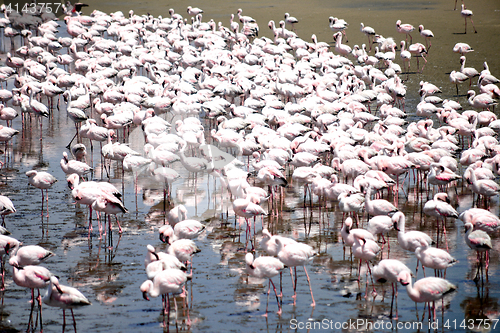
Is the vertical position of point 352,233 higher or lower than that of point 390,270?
higher

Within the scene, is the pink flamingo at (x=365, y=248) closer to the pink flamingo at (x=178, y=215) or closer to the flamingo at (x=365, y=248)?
the flamingo at (x=365, y=248)

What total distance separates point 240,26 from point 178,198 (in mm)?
22247

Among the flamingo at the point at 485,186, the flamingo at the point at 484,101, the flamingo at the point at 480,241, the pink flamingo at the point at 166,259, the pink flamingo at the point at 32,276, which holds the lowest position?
the pink flamingo at the point at 32,276

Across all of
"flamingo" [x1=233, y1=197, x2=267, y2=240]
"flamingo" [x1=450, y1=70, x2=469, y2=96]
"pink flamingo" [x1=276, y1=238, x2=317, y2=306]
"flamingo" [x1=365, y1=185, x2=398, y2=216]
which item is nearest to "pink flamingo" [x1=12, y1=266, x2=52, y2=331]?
"pink flamingo" [x1=276, y1=238, x2=317, y2=306]

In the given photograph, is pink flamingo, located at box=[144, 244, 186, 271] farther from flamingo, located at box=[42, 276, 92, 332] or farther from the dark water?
flamingo, located at box=[42, 276, 92, 332]

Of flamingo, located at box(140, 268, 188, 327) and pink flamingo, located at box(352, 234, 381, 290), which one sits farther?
pink flamingo, located at box(352, 234, 381, 290)

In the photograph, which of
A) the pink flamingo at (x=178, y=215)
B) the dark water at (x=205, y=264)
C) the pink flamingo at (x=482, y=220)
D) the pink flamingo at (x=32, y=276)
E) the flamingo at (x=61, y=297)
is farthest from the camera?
the pink flamingo at (x=178, y=215)

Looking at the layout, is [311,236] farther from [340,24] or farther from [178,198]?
[340,24]

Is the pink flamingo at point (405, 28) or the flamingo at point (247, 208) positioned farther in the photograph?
the pink flamingo at point (405, 28)

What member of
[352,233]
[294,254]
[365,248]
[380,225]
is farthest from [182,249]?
[380,225]

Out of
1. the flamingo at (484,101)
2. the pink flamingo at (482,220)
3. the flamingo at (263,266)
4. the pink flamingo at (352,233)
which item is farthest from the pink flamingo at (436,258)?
the flamingo at (484,101)

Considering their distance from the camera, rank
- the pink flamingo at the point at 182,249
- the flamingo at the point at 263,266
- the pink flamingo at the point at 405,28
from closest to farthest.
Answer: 1. the flamingo at the point at 263,266
2. the pink flamingo at the point at 182,249
3. the pink flamingo at the point at 405,28

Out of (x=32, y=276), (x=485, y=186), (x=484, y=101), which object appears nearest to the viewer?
(x=32, y=276)

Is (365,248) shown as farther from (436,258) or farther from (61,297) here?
(61,297)
